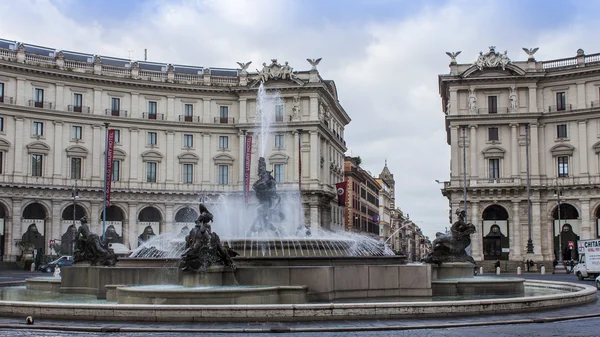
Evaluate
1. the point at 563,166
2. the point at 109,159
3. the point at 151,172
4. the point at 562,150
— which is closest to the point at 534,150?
the point at 562,150

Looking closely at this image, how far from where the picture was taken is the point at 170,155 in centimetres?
7600

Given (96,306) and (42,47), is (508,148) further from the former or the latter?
(96,306)

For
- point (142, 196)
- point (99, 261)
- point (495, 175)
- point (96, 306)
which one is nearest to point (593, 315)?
point (96, 306)

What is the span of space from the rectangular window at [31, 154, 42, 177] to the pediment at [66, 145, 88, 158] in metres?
2.86

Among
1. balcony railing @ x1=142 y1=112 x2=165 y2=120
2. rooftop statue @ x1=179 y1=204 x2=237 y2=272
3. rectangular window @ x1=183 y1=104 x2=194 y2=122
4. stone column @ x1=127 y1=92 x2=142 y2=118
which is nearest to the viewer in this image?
rooftop statue @ x1=179 y1=204 x2=237 y2=272

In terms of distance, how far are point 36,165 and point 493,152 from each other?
43.9 metres

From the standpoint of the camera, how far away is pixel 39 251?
6569 centimetres

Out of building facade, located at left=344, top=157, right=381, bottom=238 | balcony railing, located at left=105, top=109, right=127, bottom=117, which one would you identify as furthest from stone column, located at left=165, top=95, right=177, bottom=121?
building facade, located at left=344, top=157, right=381, bottom=238

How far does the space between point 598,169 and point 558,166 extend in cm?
372

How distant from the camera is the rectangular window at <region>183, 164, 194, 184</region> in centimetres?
7662

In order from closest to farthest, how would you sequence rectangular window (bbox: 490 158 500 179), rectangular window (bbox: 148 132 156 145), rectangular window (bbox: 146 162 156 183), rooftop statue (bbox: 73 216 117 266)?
rooftop statue (bbox: 73 216 117 266)
rectangular window (bbox: 490 158 500 179)
rectangular window (bbox: 146 162 156 183)
rectangular window (bbox: 148 132 156 145)

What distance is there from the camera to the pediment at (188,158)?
76.4 meters

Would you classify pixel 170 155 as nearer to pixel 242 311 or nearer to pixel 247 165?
pixel 247 165

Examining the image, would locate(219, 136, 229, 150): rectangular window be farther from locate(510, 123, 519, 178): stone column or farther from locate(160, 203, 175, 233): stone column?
locate(510, 123, 519, 178): stone column
